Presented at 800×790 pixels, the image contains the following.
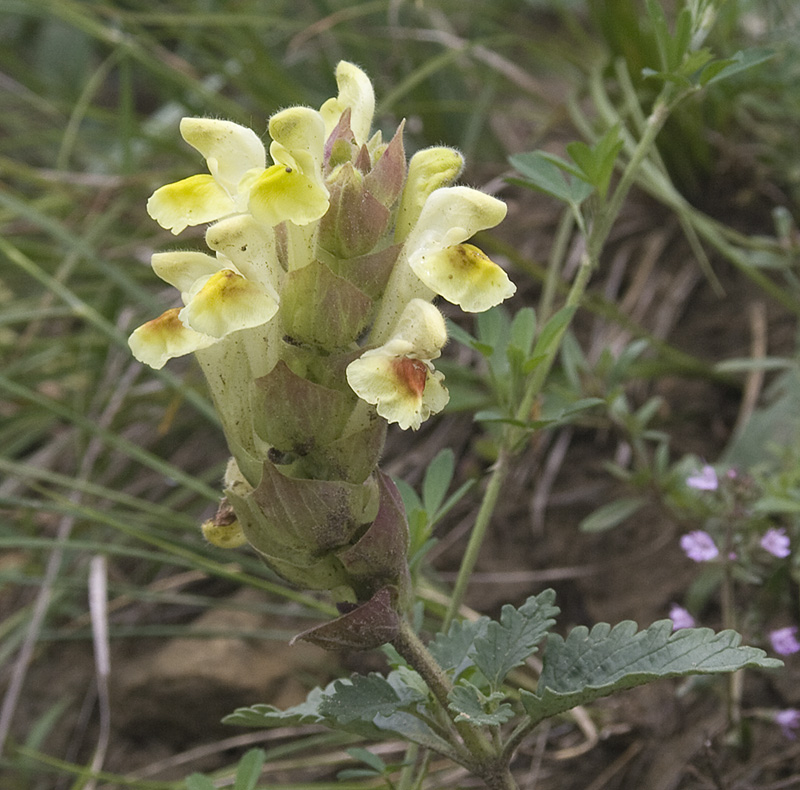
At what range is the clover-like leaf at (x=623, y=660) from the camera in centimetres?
68

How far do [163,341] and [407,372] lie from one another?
0.69ft

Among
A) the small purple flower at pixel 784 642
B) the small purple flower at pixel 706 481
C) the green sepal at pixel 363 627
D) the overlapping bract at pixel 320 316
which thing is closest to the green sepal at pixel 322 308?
the overlapping bract at pixel 320 316

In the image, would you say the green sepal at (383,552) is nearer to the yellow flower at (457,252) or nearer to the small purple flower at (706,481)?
the yellow flower at (457,252)

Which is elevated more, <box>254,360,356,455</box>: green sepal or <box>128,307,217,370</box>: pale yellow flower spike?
<box>128,307,217,370</box>: pale yellow flower spike

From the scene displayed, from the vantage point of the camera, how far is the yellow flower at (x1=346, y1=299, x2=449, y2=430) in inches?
25.6

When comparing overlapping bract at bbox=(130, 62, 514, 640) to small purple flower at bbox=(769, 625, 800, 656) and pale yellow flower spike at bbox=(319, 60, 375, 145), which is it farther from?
small purple flower at bbox=(769, 625, 800, 656)

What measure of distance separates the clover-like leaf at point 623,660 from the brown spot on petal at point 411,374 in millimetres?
249

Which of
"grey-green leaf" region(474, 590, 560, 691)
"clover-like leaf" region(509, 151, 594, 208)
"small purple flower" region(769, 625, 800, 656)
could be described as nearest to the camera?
"grey-green leaf" region(474, 590, 560, 691)

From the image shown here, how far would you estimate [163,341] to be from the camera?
0.73 meters

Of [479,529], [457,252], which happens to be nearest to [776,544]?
[479,529]

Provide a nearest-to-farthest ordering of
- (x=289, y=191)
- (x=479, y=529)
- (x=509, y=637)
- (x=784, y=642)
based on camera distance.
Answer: (x=289, y=191) → (x=509, y=637) → (x=479, y=529) → (x=784, y=642)

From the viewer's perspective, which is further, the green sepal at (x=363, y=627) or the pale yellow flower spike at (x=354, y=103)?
the pale yellow flower spike at (x=354, y=103)

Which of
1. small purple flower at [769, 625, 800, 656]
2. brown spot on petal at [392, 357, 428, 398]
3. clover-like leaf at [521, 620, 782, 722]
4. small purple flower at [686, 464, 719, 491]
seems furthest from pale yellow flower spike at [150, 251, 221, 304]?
small purple flower at [769, 625, 800, 656]

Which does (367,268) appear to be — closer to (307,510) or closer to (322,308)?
(322,308)
